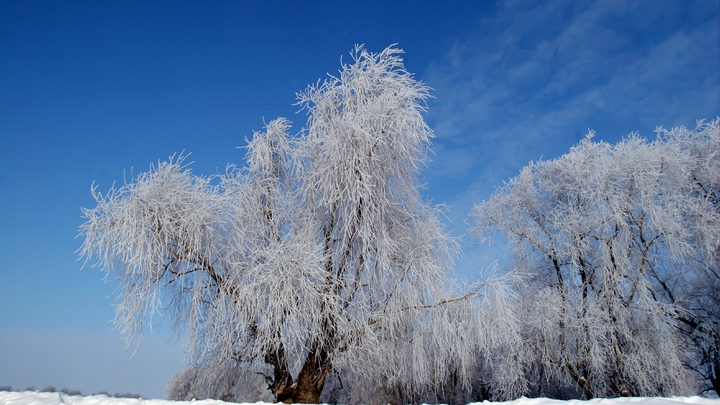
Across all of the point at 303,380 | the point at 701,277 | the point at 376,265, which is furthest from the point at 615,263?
the point at 303,380

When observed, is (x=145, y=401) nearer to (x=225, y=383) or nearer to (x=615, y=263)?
(x=225, y=383)

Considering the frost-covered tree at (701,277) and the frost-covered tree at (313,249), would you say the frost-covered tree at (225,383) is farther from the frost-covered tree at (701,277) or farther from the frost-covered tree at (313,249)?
the frost-covered tree at (701,277)

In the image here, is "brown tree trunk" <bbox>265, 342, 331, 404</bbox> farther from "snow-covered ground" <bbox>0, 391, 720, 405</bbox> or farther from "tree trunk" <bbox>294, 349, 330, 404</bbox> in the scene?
"snow-covered ground" <bbox>0, 391, 720, 405</bbox>

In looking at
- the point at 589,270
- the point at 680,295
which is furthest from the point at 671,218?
the point at 680,295

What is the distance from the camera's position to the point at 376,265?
8.34 metres

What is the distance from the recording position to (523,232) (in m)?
12.3

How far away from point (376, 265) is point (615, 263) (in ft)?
19.8

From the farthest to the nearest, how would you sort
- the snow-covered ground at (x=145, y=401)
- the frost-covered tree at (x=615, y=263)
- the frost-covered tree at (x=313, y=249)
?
the frost-covered tree at (x=615, y=263), the frost-covered tree at (x=313, y=249), the snow-covered ground at (x=145, y=401)

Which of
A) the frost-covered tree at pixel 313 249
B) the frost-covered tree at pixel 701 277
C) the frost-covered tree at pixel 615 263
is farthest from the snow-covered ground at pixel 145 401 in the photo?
the frost-covered tree at pixel 701 277

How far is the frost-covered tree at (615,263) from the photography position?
1034 centimetres

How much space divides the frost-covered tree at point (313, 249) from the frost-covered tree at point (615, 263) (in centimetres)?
309

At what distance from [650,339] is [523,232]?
11.9 feet

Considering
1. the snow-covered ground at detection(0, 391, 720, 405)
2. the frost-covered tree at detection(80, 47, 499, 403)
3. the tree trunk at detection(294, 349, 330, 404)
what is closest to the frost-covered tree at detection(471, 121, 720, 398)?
the frost-covered tree at detection(80, 47, 499, 403)

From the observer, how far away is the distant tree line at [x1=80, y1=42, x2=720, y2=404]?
25.4ft
